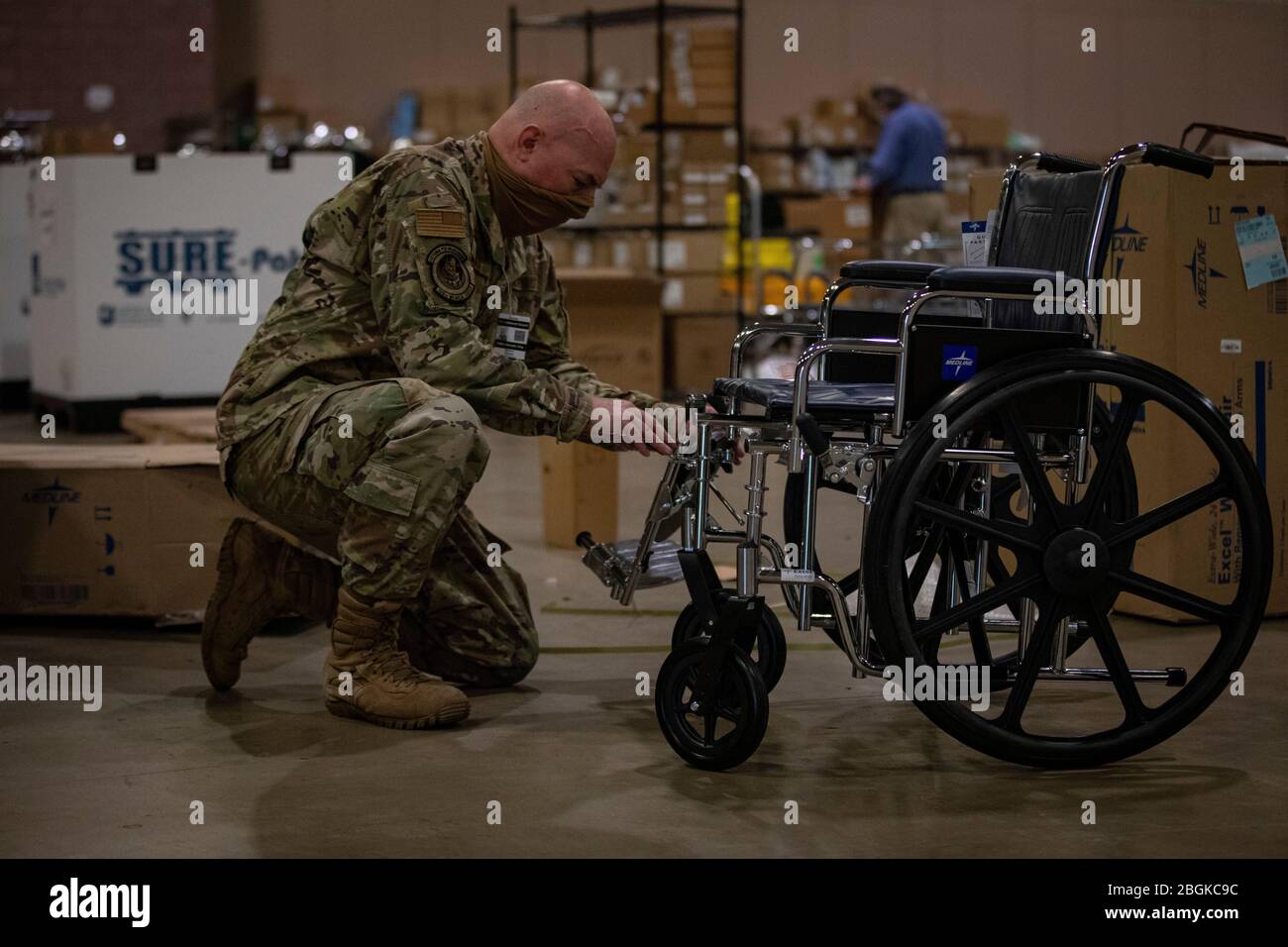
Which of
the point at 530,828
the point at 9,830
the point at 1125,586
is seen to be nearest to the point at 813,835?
the point at 530,828

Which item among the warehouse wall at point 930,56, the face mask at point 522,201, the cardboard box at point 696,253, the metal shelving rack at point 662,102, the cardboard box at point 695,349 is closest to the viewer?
the face mask at point 522,201

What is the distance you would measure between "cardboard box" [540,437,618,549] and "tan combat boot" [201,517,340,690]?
1381 millimetres

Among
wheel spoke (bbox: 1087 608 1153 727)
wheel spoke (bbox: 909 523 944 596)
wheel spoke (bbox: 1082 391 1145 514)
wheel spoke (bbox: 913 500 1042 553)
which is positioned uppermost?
wheel spoke (bbox: 1082 391 1145 514)

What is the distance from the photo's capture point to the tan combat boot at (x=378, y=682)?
246 centimetres

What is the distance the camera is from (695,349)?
821 centimetres

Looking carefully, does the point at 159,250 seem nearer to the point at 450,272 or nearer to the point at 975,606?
the point at 450,272

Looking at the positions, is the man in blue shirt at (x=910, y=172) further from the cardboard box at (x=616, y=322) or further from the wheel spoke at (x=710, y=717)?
the wheel spoke at (x=710, y=717)

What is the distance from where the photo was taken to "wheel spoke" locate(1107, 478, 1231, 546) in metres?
2.17

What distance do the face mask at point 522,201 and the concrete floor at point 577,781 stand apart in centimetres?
83

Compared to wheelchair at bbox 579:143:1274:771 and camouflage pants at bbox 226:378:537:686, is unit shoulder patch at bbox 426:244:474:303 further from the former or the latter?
wheelchair at bbox 579:143:1274:771

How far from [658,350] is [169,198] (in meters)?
2.13

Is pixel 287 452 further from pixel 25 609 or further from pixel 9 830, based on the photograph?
pixel 25 609

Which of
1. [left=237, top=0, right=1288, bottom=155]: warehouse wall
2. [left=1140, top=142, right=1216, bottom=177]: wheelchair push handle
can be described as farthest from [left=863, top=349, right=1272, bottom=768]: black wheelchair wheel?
[left=237, top=0, right=1288, bottom=155]: warehouse wall

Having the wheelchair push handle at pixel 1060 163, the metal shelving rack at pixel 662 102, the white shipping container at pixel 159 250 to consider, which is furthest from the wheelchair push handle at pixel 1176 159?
the metal shelving rack at pixel 662 102
